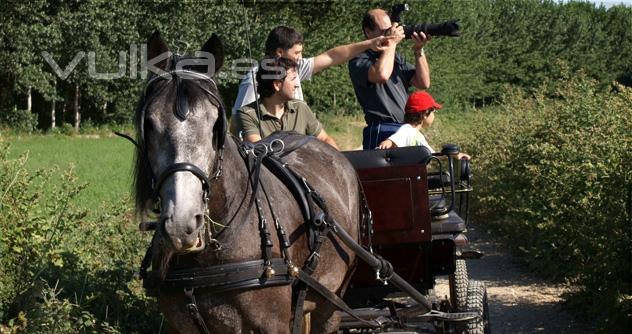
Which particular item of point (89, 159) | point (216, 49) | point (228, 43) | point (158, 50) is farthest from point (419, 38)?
point (228, 43)

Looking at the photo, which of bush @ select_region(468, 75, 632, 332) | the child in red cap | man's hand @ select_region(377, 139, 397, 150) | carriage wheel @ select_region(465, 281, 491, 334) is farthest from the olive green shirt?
bush @ select_region(468, 75, 632, 332)

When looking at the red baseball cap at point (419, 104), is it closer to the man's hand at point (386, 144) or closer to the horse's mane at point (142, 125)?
the man's hand at point (386, 144)

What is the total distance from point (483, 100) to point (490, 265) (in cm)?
4633

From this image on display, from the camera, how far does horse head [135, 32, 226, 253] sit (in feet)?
11.4

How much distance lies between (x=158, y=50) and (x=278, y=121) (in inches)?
68.1

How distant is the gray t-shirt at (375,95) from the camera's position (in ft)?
21.5

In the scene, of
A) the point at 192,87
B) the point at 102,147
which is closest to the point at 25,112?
the point at 102,147

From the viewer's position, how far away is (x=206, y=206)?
3658mm

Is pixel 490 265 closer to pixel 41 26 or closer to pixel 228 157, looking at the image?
pixel 228 157

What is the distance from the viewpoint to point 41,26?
1409 inches

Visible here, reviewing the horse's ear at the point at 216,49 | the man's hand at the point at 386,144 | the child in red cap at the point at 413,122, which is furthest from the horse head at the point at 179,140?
the child in red cap at the point at 413,122

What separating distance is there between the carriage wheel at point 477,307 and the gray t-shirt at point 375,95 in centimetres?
138

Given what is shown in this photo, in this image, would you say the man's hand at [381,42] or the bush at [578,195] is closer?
the man's hand at [381,42]

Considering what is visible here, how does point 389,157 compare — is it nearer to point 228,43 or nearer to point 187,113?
point 187,113
